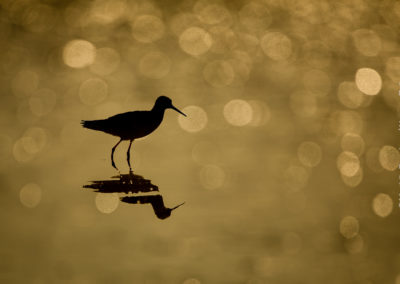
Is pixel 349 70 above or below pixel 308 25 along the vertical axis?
below

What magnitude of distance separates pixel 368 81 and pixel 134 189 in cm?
1177

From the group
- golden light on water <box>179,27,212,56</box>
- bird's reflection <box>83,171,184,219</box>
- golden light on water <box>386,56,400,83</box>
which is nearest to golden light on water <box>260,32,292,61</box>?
golden light on water <box>179,27,212,56</box>

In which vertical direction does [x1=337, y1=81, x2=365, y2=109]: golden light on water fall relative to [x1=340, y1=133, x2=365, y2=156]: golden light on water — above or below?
above

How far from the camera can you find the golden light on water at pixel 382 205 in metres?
12.7

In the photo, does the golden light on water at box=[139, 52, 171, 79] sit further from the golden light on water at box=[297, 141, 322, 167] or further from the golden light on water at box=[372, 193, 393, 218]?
the golden light on water at box=[372, 193, 393, 218]

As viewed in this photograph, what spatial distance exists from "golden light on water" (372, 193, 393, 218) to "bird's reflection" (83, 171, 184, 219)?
3.33 meters

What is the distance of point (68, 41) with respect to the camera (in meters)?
27.9

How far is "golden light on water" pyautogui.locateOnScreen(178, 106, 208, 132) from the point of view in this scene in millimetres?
18359

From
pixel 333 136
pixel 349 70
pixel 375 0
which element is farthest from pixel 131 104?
pixel 375 0

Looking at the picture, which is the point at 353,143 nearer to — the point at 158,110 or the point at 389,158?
the point at 389,158

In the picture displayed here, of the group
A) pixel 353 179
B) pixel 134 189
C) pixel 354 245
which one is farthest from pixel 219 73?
pixel 354 245

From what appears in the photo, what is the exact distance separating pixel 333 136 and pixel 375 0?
56.1 ft

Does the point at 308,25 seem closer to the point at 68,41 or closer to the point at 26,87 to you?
the point at 68,41

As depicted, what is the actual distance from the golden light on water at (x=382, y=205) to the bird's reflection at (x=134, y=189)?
10.9 ft
